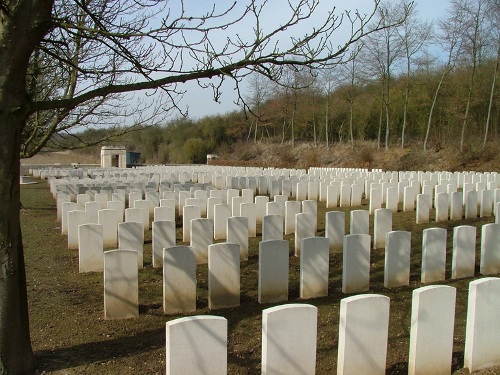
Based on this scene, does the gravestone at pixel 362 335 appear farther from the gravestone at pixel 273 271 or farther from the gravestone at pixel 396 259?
the gravestone at pixel 396 259

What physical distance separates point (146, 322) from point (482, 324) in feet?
9.96

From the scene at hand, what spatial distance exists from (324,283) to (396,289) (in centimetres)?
97

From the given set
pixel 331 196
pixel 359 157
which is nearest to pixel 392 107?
pixel 359 157

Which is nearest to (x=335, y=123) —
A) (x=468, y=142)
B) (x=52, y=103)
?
(x=468, y=142)

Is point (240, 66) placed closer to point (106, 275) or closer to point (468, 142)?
point (106, 275)

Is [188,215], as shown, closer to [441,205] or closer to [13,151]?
[13,151]

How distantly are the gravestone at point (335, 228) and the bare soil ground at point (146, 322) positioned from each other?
346 millimetres

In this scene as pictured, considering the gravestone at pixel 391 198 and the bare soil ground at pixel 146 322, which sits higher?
the gravestone at pixel 391 198

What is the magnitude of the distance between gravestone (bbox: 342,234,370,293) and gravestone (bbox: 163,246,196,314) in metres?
1.82

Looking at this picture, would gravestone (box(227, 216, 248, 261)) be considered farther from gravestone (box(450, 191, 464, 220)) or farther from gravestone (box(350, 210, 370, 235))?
gravestone (box(450, 191, 464, 220))

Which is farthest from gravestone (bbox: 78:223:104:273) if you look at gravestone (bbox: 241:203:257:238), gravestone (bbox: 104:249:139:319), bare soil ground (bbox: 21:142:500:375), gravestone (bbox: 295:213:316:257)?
gravestone (bbox: 295:213:316:257)

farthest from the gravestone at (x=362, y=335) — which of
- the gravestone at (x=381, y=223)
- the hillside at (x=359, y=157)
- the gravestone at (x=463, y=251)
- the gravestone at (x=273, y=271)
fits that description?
the hillside at (x=359, y=157)

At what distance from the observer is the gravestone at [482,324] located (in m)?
3.58

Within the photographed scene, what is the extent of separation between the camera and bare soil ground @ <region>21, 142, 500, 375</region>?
368 cm
